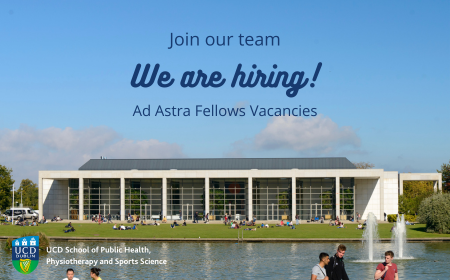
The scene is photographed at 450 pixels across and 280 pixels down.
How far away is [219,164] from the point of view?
8975 cm

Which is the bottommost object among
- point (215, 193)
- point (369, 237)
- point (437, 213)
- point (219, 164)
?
point (369, 237)

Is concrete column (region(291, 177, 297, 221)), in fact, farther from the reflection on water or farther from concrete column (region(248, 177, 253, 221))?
the reflection on water

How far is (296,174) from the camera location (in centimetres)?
7919

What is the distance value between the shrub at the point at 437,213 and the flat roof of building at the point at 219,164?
32.2 metres

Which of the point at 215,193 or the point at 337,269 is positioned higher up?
the point at 215,193

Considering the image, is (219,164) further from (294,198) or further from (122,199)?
(122,199)

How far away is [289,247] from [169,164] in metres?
48.4

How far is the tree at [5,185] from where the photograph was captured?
270 ft

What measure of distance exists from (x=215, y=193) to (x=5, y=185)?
33.0m

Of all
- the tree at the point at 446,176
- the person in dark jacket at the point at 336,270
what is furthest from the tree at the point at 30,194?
the person in dark jacket at the point at 336,270

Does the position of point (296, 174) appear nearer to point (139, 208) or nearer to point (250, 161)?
point (250, 161)

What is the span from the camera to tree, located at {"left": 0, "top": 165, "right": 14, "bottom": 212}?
8225 centimetres

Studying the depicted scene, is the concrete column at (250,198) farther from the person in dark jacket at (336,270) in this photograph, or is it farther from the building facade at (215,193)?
the person in dark jacket at (336,270)

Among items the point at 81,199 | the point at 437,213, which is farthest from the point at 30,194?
the point at 437,213
